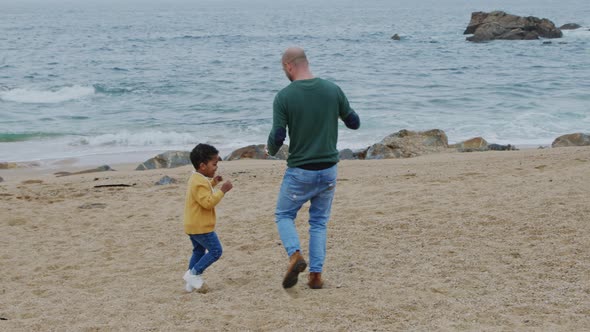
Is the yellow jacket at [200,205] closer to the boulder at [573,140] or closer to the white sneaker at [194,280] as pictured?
the white sneaker at [194,280]

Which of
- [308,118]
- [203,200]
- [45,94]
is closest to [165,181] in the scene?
[203,200]

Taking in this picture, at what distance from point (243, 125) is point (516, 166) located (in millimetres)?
10769

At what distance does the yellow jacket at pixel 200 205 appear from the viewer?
16.8 feet

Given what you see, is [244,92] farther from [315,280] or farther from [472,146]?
[315,280]

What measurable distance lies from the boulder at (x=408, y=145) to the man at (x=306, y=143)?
802 centimetres

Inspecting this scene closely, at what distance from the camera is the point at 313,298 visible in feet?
16.6

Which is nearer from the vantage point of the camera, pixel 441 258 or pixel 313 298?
pixel 313 298

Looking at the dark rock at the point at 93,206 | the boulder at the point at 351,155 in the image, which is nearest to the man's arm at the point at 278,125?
the dark rock at the point at 93,206

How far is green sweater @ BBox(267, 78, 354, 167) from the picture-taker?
4.88m

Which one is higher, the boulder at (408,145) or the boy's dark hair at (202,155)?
the boy's dark hair at (202,155)

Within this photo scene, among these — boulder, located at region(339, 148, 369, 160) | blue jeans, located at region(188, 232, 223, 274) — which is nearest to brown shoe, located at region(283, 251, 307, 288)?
blue jeans, located at region(188, 232, 223, 274)

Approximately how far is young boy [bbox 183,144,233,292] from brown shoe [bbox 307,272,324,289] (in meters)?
0.69

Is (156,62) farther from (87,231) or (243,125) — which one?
(87,231)

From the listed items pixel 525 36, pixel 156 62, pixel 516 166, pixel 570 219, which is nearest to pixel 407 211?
pixel 570 219
